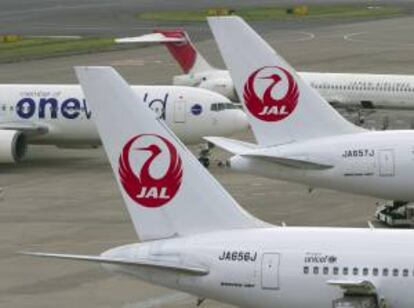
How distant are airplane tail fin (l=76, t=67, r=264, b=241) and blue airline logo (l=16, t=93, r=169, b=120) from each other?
106ft

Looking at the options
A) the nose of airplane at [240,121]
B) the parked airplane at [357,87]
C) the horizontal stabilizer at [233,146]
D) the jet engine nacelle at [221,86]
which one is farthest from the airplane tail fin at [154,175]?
the jet engine nacelle at [221,86]

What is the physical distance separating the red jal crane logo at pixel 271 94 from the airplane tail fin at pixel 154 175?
15.0 metres

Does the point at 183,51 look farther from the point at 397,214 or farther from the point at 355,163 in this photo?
the point at 355,163

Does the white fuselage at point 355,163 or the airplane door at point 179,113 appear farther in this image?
the airplane door at point 179,113

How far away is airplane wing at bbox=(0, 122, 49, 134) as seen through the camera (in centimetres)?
6412

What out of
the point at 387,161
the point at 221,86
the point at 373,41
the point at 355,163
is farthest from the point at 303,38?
the point at 387,161

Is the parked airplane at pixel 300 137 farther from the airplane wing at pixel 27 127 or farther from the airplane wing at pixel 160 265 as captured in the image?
the airplane wing at pixel 27 127

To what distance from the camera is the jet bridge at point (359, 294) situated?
2948 cm

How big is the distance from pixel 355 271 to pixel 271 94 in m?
17.3

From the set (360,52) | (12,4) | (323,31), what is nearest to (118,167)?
(360,52)

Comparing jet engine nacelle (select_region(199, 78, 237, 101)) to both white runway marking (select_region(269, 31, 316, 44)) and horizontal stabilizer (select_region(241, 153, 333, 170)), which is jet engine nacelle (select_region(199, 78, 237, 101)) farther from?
horizontal stabilizer (select_region(241, 153, 333, 170))

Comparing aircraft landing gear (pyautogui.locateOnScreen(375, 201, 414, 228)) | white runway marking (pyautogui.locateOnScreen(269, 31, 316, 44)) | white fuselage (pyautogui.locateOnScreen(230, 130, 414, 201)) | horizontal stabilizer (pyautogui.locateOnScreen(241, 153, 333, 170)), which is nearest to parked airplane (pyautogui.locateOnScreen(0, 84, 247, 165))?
aircraft landing gear (pyautogui.locateOnScreen(375, 201, 414, 228))

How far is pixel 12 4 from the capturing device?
157m

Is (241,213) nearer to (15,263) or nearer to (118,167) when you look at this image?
(118,167)
